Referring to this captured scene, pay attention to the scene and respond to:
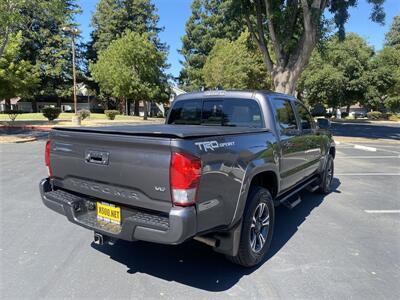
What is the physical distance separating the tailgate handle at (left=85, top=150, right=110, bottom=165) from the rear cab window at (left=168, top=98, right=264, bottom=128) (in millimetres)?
2015

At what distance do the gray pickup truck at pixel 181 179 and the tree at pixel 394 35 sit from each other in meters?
75.0

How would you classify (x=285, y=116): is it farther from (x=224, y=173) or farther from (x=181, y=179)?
(x=181, y=179)

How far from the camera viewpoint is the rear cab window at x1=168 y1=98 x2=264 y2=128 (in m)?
4.62

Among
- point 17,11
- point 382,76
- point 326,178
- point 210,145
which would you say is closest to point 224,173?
point 210,145

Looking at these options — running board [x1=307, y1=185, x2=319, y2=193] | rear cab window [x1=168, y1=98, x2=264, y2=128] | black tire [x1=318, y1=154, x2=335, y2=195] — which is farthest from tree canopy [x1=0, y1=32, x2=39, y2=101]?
running board [x1=307, y1=185, x2=319, y2=193]

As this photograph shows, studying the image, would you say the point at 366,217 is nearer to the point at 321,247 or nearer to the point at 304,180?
the point at 304,180

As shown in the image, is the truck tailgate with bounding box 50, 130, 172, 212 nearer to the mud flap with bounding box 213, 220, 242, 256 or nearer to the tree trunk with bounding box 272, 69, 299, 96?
the mud flap with bounding box 213, 220, 242, 256

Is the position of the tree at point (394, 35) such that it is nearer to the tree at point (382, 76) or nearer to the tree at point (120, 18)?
the tree at point (382, 76)

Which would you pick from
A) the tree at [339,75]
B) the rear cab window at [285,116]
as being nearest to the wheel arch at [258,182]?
the rear cab window at [285,116]

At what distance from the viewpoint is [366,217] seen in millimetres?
5598

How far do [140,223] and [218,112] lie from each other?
95.0 inches

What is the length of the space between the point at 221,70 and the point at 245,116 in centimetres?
3248

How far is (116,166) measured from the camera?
316 centimetres

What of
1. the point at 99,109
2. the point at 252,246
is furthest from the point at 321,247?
the point at 99,109
